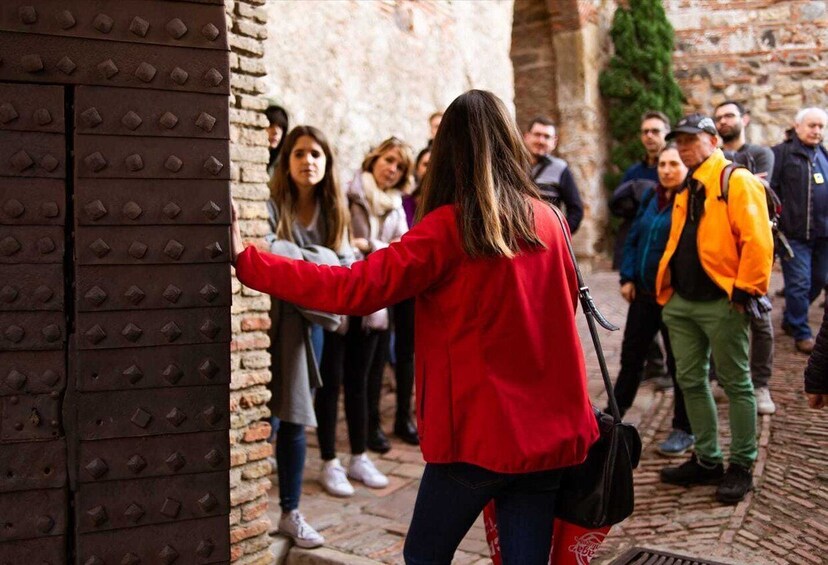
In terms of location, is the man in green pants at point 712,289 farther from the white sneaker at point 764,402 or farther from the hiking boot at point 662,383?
the hiking boot at point 662,383

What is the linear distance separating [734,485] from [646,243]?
55.4 inches

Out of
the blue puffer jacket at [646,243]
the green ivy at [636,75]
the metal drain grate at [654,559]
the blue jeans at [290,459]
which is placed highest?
the green ivy at [636,75]

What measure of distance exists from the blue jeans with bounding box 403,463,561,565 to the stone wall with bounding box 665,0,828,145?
10.7m

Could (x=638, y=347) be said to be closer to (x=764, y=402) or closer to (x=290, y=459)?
(x=764, y=402)

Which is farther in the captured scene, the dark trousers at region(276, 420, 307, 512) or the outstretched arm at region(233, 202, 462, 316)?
the dark trousers at region(276, 420, 307, 512)

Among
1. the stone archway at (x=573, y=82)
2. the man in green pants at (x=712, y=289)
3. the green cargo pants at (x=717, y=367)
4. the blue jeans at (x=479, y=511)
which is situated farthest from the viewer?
the stone archway at (x=573, y=82)

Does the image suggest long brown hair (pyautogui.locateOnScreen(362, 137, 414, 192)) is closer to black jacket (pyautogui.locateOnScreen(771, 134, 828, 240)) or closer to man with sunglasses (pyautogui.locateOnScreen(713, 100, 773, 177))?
man with sunglasses (pyautogui.locateOnScreen(713, 100, 773, 177))

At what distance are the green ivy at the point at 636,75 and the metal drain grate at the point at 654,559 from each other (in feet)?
28.9

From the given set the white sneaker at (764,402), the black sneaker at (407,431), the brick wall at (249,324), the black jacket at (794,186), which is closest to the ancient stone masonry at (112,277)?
the brick wall at (249,324)

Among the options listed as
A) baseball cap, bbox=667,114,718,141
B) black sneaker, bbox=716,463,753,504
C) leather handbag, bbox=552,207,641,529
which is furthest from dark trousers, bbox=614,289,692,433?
leather handbag, bbox=552,207,641,529

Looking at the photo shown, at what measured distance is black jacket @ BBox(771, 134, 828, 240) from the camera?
21.9ft

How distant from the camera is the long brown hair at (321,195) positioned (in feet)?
13.5

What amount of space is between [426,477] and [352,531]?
2.02 meters

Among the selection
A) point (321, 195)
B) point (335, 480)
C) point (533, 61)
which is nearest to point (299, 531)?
point (335, 480)
